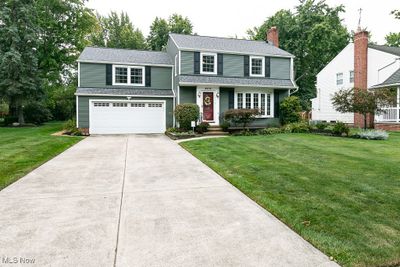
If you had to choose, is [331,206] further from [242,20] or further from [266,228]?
[242,20]

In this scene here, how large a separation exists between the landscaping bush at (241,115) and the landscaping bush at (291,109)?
315 centimetres

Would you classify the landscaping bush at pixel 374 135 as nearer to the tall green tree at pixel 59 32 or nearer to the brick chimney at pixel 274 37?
the brick chimney at pixel 274 37

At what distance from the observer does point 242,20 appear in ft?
125

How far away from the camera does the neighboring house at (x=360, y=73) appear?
1842cm

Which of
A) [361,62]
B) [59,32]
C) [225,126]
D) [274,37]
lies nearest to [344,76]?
[361,62]

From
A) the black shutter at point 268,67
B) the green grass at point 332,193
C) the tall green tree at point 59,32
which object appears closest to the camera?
the green grass at point 332,193

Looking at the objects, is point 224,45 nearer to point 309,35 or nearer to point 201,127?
point 201,127

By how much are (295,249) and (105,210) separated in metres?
2.74

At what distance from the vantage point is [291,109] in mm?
17734

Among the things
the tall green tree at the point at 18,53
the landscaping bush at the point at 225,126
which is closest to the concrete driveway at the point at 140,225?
the landscaping bush at the point at 225,126

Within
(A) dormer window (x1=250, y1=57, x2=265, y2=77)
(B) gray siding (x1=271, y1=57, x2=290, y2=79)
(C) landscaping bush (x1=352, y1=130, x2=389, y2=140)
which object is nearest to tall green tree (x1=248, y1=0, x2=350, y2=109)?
(B) gray siding (x1=271, y1=57, x2=290, y2=79)

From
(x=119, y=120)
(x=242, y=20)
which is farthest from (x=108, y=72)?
(x=242, y=20)

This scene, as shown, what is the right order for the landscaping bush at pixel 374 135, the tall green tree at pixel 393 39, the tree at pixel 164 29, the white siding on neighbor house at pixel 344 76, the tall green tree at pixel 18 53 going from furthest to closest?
the tall green tree at pixel 393 39 < the tree at pixel 164 29 < the tall green tree at pixel 18 53 < the white siding on neighbor house at pixel 344 76 < the landscaping bush at pixel 374 135

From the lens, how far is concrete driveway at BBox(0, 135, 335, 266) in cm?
279
